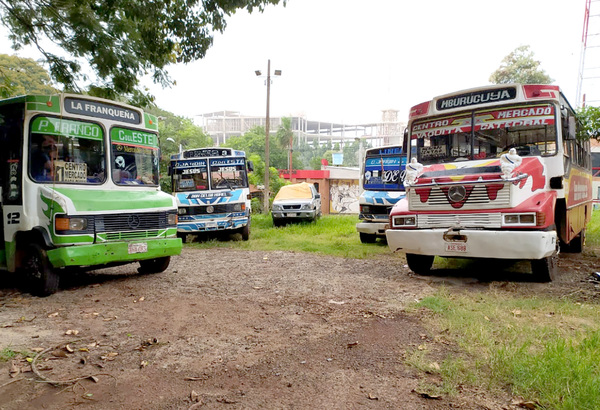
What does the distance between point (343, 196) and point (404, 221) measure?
1122 inches

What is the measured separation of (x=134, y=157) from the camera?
8.00 metres

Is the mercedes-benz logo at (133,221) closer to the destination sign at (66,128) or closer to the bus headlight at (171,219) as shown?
the bus headlight at (171,219)

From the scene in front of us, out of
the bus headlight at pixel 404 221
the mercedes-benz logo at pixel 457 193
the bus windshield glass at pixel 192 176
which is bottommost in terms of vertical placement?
the bus headlight at pixel 404 221

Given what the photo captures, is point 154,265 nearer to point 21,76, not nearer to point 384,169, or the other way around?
point 384,169

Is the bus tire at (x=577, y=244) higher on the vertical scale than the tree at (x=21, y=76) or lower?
lower

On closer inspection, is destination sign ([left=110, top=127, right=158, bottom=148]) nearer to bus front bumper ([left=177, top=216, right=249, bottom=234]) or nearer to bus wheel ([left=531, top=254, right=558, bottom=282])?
bus front bumper ([left=177, top=216, right=249, bottom=234])

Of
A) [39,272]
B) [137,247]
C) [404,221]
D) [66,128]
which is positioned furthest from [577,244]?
[39,272]

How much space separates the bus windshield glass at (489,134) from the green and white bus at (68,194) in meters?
4.62

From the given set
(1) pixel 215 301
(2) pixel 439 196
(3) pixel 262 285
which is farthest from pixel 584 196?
(1) pixel 215 301

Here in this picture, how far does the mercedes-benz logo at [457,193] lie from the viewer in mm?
6918

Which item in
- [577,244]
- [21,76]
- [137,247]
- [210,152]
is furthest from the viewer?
[21,76]

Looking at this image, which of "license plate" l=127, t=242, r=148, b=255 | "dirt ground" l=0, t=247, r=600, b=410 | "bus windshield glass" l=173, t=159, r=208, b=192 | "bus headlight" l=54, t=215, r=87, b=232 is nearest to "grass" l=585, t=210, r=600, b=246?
"dirt ground" l=0, t=247, r=600, b=410

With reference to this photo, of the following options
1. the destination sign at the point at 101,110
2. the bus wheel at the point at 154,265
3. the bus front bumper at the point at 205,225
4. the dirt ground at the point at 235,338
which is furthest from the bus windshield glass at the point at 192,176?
the destination sign at the point at 101,110

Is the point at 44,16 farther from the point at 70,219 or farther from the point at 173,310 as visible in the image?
the point at 173,310
